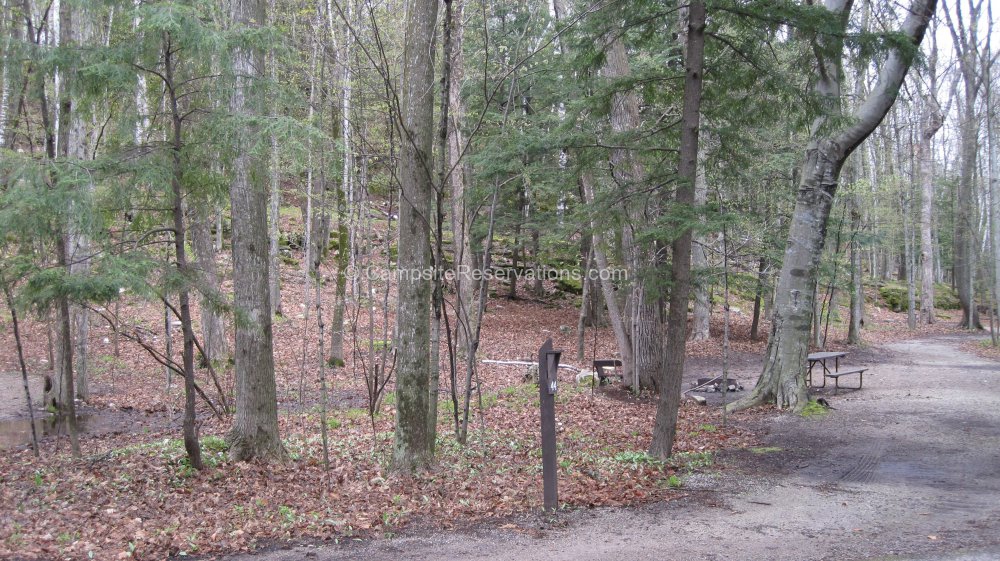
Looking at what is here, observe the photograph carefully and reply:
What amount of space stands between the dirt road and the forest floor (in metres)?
0.25

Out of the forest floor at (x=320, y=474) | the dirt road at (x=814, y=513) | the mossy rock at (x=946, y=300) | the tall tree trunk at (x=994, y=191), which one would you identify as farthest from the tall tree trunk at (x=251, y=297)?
the mossy rock at (x=946, y=300)

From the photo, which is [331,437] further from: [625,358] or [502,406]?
[625,358]

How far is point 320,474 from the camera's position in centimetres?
684

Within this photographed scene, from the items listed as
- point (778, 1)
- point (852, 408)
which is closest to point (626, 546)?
point (778, 1)

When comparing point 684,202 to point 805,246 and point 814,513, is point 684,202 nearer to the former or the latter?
point 814,513

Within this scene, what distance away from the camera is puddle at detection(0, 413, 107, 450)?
9.02 m

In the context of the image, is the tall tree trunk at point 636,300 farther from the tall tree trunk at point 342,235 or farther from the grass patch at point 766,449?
the tall tree trunk at point 342,235

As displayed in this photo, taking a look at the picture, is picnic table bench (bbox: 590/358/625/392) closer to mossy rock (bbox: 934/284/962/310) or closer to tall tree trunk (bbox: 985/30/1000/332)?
tall tree trunk (bbox: 985/30/1000/332)

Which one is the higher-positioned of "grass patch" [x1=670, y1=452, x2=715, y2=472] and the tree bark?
the tree bark

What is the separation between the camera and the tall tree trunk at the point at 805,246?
10.1m

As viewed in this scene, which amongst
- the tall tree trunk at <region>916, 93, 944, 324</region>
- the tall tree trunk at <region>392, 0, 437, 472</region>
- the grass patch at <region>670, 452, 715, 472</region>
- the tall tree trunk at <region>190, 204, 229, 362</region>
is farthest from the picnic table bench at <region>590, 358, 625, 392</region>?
the tall tree trunk at <region>916, 93, 944, 324</region>

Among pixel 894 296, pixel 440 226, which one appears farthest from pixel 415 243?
pixel 894 296

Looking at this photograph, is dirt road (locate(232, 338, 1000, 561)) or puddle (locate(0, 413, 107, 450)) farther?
puddle (locate(0, 413, 107, 450))

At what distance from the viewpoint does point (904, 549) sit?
14.7 ft
